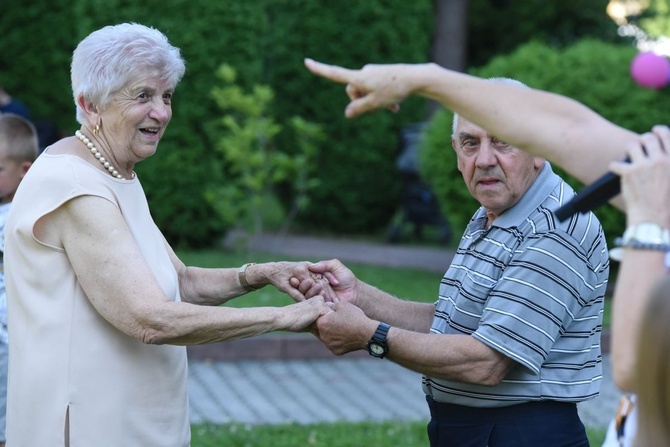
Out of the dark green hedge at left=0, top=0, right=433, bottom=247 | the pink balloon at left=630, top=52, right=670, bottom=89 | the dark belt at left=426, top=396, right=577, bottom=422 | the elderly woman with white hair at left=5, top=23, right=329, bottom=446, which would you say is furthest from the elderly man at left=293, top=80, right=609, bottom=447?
the dark green hedge at left=0, top=0, right=433, bottom=247

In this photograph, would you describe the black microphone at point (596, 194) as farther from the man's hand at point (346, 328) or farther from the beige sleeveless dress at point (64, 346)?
the beige sleeveless dress at point (64, 346)

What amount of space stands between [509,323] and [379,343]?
0.48m

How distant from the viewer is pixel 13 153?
5027mm

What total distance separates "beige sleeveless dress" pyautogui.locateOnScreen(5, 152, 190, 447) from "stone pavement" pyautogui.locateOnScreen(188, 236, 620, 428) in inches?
148

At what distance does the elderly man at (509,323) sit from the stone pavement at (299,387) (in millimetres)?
3792

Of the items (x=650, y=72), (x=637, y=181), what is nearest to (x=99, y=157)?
(x=637, y=181)

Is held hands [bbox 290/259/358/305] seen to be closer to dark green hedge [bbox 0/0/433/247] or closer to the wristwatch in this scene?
the wristwatch

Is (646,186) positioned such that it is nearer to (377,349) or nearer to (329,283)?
(377,349)

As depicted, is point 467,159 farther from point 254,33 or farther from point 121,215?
point 254,33

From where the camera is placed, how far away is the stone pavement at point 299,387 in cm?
741

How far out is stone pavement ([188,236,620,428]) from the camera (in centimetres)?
741

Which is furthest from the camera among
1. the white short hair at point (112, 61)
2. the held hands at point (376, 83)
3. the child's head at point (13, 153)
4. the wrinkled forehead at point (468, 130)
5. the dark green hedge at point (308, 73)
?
the dark green hedge at point (308, 73)

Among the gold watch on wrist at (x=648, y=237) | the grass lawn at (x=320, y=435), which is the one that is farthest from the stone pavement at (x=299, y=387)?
the gold watch on wrist at (x=648, y=237)

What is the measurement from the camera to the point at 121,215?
3369 millimetres
